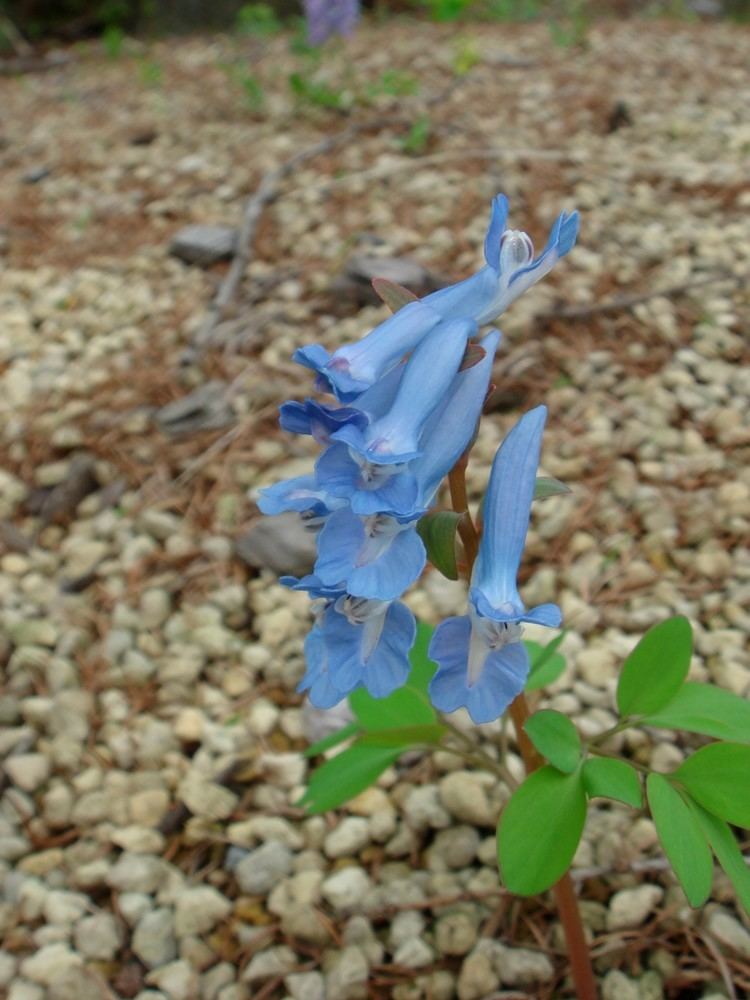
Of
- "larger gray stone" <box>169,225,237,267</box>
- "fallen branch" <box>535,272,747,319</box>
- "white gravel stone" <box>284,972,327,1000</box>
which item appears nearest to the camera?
"white gravel stone" <box>284,972,327,1000</box>

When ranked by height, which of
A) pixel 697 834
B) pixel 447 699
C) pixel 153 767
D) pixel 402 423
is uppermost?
pixel 402 423

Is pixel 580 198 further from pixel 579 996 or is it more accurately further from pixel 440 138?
pixel 579 996

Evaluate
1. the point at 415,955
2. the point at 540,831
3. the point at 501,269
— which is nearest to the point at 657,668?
the point at 540,831

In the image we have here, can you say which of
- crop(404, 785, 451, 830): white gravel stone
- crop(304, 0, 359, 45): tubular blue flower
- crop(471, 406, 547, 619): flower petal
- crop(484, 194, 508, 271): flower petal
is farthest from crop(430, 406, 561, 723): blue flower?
crop(304, 0, 359, 45): tubular blue flower

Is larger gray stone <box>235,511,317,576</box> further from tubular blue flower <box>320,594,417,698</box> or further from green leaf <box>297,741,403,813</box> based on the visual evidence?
tubular blue flower <box>320,594,417,698</box>

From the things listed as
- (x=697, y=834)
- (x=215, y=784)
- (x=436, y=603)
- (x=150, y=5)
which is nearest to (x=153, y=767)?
(x=215, y=784)

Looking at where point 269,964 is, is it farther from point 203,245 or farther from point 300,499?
point 203,245

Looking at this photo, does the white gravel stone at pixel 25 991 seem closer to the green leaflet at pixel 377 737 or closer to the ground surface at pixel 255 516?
the ground surface at pixel 255 516
